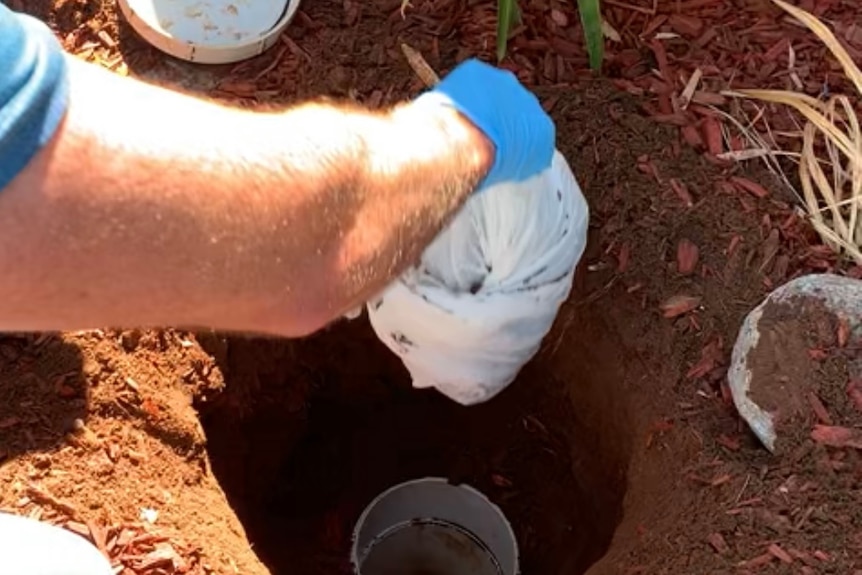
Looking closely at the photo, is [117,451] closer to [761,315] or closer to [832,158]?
[761,315]

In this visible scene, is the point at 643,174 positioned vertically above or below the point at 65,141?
below

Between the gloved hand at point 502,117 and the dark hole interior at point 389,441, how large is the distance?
519mm

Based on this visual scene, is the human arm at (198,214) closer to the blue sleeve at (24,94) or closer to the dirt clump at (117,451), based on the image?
the blue sleeve at (24,94)

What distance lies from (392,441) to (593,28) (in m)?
1.12

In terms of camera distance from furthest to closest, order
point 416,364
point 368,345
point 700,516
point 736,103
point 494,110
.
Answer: point 368,345
point 736,103
point 416,364
point 700,516
point 494,110

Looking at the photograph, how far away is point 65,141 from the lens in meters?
1.22

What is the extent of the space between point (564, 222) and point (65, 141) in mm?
1057

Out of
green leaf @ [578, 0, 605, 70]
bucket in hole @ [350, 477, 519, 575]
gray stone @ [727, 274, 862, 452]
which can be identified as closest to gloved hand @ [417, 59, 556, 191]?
green leaf @ [578, 0, 605, 70]

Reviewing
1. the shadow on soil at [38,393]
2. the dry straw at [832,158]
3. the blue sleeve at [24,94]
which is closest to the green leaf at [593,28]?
the dry straw at [832,158]

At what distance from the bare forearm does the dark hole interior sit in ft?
3.09

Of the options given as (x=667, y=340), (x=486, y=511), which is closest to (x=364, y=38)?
(x=667, y=340)

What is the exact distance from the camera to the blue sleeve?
1165 mm

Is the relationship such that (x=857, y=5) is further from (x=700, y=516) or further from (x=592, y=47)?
(x=700, y=516)

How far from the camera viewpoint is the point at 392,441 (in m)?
2.96
